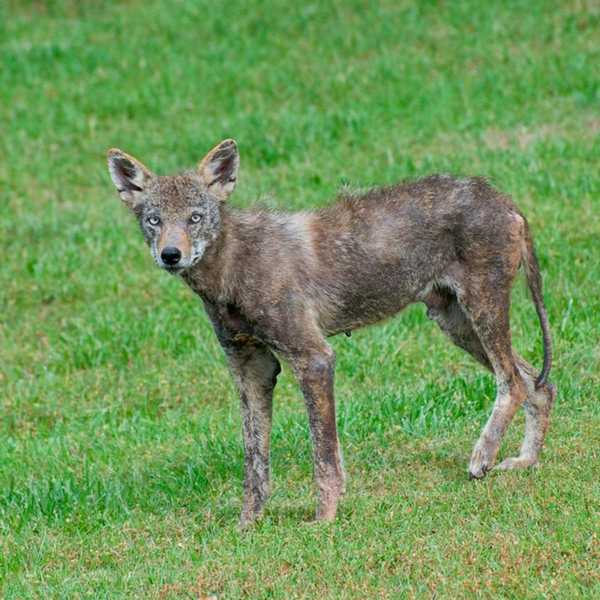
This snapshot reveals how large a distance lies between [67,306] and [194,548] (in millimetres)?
6565

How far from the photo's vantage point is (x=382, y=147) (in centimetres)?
1712

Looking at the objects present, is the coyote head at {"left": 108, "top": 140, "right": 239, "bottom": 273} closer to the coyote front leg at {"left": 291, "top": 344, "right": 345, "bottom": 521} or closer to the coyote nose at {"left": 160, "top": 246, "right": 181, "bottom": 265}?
the coyote nose at {"left": 160, "top": 246, "right": 181, "bottom": 265}

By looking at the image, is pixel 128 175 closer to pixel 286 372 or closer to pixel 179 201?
pixel 179 201

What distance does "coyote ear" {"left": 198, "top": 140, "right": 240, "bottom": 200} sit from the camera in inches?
352

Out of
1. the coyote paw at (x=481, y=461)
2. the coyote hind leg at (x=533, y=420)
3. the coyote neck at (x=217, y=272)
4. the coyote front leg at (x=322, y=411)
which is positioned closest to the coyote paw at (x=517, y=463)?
the coyote hind leg at (x=533, y=420)

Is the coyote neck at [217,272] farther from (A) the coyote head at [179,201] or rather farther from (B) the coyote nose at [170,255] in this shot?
(B) the coyote nose at [170,255]

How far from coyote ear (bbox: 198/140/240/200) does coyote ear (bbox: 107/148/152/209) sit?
1.22 ft

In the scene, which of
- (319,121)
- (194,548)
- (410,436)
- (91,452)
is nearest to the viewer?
(194,548)

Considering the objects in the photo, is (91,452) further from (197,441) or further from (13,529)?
(13,529)

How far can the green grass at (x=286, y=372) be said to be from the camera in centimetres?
789

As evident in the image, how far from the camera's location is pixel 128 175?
906cm

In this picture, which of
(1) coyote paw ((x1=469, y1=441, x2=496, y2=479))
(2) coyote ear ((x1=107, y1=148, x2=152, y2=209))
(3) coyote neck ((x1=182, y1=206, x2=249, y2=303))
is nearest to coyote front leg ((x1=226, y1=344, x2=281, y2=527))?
(3) coyote neck ((x1=182, y1=206, x2=249, y2=303))

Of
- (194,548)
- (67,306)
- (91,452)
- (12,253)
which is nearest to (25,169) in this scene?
(12,253)

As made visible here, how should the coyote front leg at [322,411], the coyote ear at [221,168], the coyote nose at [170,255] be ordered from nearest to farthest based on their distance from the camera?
the coyote nose at [170,255]
the coyote front leg at [322,411]
the coyote ear at [221,168]
